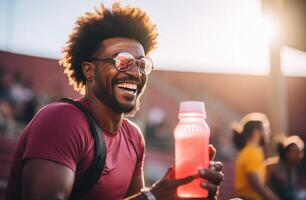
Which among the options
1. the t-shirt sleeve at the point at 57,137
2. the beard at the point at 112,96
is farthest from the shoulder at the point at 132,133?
the t-shirt sleeve at the point at 57,137

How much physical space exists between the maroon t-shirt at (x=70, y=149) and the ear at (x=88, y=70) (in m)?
0.18

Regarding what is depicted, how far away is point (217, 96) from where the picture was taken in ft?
66.7

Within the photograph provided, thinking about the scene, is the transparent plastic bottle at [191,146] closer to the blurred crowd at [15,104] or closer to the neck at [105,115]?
the neck at [105,115]

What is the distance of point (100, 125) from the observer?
3.24 m

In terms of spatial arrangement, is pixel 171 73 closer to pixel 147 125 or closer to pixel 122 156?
pixel 147 125

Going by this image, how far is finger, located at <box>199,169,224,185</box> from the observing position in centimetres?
257

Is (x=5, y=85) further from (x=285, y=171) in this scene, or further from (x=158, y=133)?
(x=285, y=171)

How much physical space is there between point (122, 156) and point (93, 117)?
32 centimetres

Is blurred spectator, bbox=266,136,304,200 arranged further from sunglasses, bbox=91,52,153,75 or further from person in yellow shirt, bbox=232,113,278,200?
sunglasses, bbox=91,52,153,75

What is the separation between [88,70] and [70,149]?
2.48ft

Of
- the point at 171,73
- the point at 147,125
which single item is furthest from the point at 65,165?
the point at 171,73

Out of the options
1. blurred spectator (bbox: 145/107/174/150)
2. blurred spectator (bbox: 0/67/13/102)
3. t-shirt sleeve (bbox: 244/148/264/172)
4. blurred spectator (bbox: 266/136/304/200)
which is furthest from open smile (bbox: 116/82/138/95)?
blurred spectator (bbox: 145/107/174/150)

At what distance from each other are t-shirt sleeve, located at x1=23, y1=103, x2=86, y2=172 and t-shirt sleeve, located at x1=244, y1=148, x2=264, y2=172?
379 centimetres

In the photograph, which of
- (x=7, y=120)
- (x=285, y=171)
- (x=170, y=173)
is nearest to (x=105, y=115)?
(x=170, y=173)
